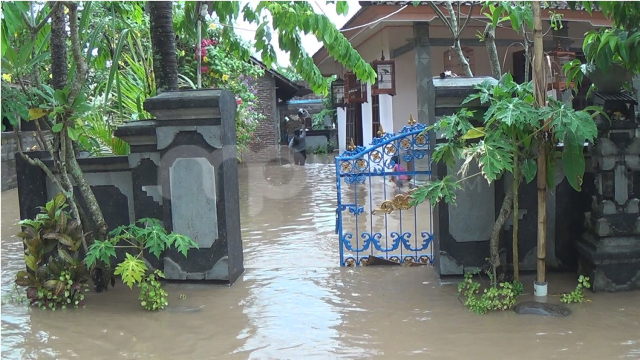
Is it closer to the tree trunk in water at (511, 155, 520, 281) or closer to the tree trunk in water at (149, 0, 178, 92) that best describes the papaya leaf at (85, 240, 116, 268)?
the tree trunk in water at (149, 0, 178, 92)

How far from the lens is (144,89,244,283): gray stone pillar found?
5391 millimetres

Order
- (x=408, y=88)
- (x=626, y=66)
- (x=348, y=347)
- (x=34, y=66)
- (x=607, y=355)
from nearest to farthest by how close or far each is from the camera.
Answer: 1. (x=607, y=355)
2. (x=348, y=347)
3. (x=626, y=66)
4. (x=34, y=66)
5. (x=408, y=88)

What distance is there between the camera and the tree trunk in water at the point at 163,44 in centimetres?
601

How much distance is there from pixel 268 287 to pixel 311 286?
0.40 m

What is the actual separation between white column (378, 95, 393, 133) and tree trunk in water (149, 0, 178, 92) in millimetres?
7054

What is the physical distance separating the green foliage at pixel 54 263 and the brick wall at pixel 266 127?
1884 centimetres

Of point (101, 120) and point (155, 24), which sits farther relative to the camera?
point (101, 120)

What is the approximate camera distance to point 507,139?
464cm

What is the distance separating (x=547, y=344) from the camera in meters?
3.98

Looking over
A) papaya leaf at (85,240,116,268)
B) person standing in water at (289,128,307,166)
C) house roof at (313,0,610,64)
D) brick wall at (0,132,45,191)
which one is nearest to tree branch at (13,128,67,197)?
papaya leaf at (85,240,116,268)

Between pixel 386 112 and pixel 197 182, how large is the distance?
8.09 m

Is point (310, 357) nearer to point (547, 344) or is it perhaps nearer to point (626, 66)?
point (547, 344)

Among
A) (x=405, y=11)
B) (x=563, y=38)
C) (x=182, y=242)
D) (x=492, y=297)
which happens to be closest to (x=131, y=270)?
(x=182, y=242)

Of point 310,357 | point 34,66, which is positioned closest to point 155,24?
point 34,66
